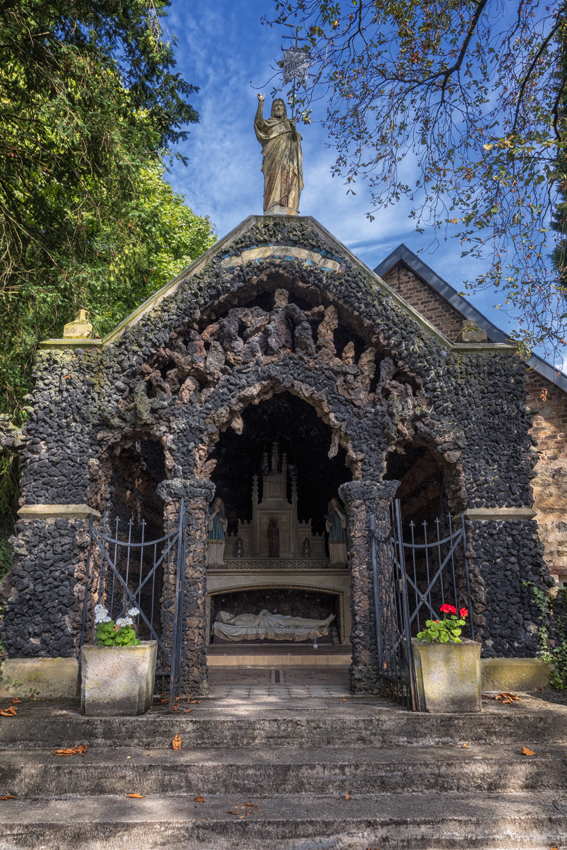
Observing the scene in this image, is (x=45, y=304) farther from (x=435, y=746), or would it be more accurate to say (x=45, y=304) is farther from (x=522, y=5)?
(x=435, y=746)

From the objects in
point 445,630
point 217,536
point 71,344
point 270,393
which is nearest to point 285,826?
point 445,630

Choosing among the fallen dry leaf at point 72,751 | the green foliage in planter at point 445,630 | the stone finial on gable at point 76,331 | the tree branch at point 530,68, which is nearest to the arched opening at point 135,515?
the stone finial on gable at point 76,331

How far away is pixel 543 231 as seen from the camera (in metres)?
6.88

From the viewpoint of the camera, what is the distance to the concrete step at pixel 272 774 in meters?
4.86

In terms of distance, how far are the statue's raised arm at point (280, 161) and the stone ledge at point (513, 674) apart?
7120mm

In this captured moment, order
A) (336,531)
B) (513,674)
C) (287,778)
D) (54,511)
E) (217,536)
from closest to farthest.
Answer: (287,778) < (513,674) < (54,511) < (217,536) < (336,531)

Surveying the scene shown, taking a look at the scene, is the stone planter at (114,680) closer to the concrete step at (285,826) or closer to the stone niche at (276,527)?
the concrete step at (285,826)

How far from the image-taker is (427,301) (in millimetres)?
14484

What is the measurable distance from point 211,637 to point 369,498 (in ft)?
17.2

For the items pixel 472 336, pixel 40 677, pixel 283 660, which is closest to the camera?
pixel 40 677

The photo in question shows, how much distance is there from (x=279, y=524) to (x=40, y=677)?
6.16 m

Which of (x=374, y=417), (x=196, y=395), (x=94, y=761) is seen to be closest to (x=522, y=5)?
(x=374, y=417)

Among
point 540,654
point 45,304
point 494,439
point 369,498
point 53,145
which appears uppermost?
point 53,145

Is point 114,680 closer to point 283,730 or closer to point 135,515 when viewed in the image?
point 283,730
